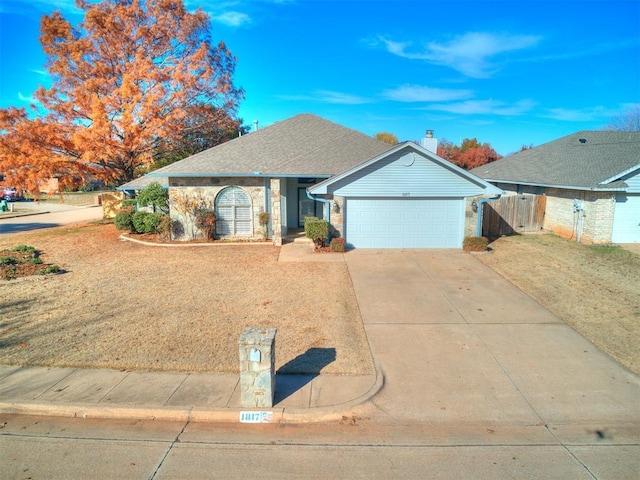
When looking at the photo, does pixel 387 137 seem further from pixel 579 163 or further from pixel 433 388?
pixel 433 388

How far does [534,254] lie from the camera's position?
1538 centimetres

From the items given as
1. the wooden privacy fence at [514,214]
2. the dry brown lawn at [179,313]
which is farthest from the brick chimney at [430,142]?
the dry brown lawn at [179,313]

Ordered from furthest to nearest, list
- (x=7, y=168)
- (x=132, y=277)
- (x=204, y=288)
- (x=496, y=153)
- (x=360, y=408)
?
(x=496, y=153)
(x=7, y=168)
(x=132, y=277)
(x=204, y=288)
(x=360, y=408)

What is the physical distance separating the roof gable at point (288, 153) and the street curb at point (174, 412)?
12192 millimetres

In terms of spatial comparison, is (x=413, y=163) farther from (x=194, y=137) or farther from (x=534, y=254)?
(x=194, y=137)

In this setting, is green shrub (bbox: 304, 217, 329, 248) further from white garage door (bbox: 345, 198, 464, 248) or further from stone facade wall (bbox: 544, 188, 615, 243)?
A: stone facade wall (bbox: 544, 188, 615, 243)

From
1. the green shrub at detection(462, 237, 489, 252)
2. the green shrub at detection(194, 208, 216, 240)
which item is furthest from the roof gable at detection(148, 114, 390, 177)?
the green shrub at detection(462, 237, 489, 252)

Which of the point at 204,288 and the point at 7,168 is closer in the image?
the point at 204,288

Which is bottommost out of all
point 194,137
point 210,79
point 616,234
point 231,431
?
point 231,431

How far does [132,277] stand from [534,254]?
14.5m

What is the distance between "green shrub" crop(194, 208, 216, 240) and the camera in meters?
17.5

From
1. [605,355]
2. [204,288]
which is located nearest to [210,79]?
[204,288]

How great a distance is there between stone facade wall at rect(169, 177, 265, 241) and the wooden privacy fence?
10.9 m

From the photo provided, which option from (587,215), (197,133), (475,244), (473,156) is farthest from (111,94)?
(473,156)
